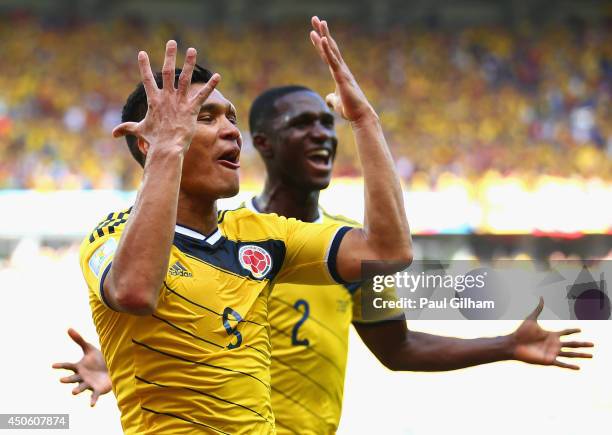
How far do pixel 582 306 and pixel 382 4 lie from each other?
949 inches

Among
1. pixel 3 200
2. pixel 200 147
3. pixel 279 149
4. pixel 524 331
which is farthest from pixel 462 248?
pixel 200 147

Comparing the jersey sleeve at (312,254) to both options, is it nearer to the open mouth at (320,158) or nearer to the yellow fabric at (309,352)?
the yellow fabric at (309,352)

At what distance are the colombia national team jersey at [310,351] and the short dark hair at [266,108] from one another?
126cm

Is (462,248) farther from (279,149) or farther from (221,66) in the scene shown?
(221,66)

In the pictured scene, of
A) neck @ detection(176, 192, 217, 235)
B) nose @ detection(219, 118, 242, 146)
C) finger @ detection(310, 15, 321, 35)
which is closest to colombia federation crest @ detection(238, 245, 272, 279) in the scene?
neck @ detection(176, 192, 217, 235)

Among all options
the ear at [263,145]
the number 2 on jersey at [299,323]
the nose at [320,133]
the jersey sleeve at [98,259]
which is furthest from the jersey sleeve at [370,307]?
the jersey sleeve at [98,259]

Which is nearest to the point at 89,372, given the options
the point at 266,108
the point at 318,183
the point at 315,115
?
the point at 318,183

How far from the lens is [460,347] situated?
3852 millimetres

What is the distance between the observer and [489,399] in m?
8.20

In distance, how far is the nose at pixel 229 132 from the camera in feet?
9.45

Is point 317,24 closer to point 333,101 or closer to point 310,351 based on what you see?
point 333,101

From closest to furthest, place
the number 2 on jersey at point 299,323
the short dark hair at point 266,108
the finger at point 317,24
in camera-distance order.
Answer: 1. the finger at point 317,24
2. the number 2 on jersey at point 299,323
3. the short dark hair at point 266,108

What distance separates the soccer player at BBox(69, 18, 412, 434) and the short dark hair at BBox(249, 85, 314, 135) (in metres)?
1.99

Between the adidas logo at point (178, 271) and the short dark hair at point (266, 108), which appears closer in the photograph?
the adidas logo at point (178, 271)
